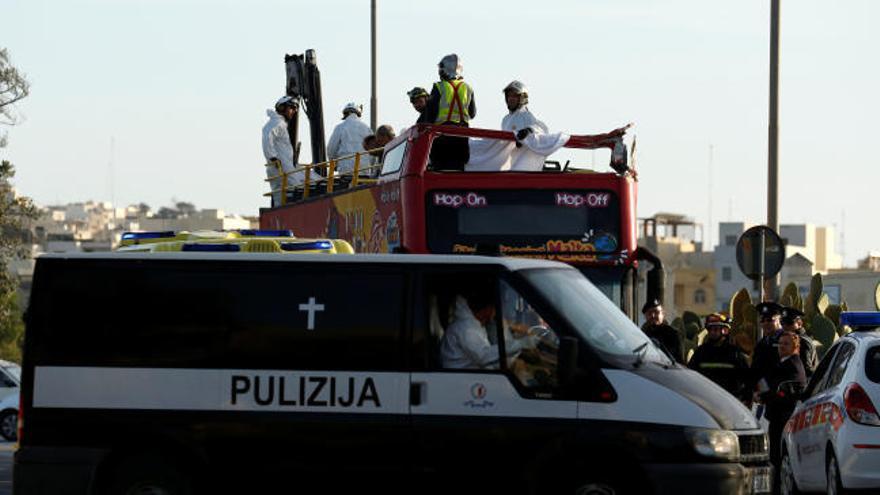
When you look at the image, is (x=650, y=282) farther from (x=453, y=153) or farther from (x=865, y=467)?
(x=865, y=467)

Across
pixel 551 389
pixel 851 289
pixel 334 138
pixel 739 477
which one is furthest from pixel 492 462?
pixel 851 289

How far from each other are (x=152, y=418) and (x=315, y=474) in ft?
3.19

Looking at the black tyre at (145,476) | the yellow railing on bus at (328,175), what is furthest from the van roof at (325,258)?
the yellow railing on bus at (328,175)

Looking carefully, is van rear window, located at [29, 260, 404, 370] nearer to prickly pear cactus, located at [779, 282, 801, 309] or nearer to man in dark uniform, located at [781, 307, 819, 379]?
man in dark uniform, located at [781, 307, 819, 379]

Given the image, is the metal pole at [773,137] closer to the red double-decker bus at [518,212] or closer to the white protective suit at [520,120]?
the white protective suit at [520,120]

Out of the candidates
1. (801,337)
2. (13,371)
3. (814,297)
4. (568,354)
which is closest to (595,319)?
(568,354)

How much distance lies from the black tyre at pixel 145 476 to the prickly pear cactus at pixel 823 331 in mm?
17750

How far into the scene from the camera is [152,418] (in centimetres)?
1242

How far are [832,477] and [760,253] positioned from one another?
26.9 ft

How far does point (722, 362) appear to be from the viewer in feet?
58.3

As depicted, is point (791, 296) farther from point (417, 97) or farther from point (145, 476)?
point (145, 476)

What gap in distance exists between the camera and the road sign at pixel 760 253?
2277cm

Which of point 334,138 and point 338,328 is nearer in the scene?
point 338,328

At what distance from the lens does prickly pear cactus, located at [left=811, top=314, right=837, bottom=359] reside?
2917 cm
